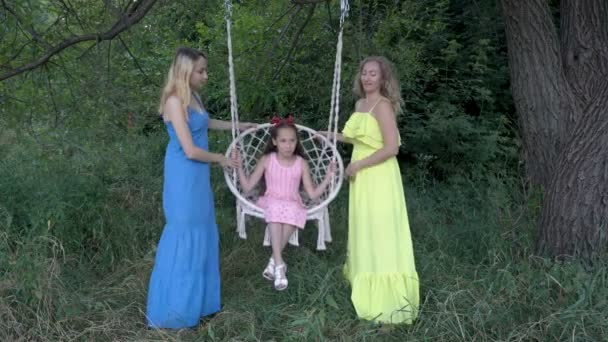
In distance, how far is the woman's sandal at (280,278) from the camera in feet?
11.1

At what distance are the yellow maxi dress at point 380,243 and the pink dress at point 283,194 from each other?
357mm

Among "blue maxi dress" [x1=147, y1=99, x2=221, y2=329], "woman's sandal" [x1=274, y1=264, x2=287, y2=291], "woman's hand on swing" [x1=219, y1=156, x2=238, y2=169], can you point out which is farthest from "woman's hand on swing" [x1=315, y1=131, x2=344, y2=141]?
"woman's sandal" [x1=274, y1=264, x2=287, y2=291]

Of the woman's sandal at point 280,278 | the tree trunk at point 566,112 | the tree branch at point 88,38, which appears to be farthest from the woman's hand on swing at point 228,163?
the tree trunk at point 566,112

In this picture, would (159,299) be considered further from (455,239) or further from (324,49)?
(324,49)

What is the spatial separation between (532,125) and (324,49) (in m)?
1.92

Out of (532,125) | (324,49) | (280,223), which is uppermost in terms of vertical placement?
(324,49)

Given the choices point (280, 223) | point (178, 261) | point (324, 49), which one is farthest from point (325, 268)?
point (324, 49)

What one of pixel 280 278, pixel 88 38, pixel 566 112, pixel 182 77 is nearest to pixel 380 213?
pixel 280 278

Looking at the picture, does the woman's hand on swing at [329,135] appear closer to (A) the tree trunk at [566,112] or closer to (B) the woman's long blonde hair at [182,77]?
(B) the woman's long blonde hair at [182,77]

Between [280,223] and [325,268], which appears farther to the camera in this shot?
[325,268]

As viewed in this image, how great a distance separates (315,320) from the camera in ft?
10.0

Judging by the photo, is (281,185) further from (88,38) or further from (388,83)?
(88,38)

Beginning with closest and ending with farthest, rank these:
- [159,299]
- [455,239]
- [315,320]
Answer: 1. [315,320]
2. [159,299]
3. [455,239]

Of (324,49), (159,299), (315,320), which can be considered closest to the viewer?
(315,320)
